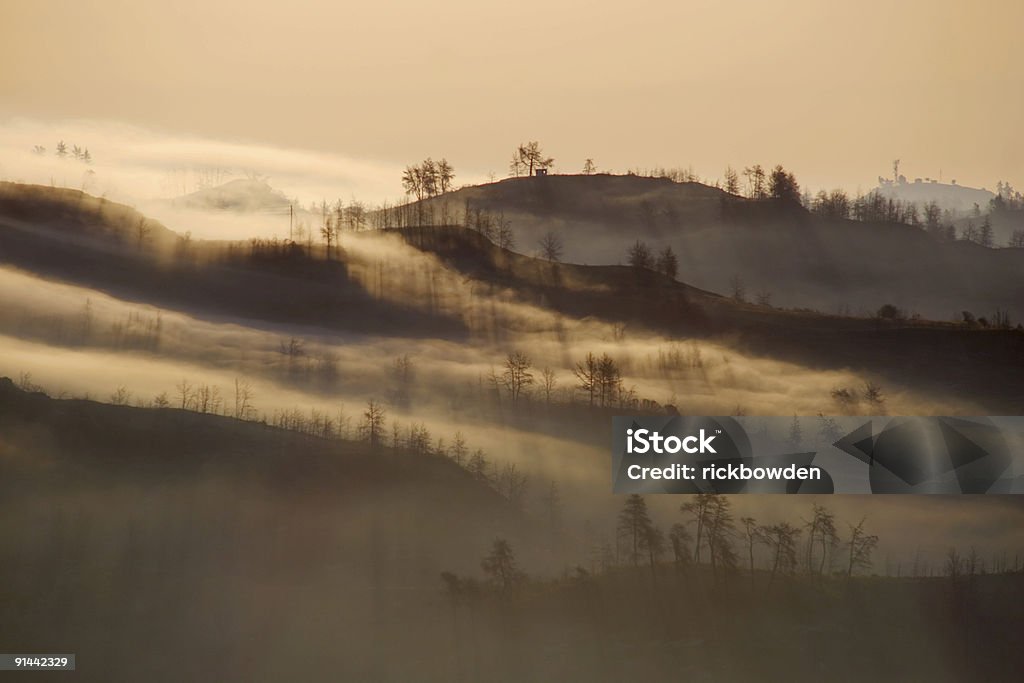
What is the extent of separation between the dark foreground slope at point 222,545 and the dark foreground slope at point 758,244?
4.00ft

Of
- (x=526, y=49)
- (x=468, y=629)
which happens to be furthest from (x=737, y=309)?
(x=468, y=629)

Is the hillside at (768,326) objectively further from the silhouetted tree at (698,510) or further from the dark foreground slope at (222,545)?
the dark foreground slope at (222,545)

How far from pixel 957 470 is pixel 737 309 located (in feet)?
3.77

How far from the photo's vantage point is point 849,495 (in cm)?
453

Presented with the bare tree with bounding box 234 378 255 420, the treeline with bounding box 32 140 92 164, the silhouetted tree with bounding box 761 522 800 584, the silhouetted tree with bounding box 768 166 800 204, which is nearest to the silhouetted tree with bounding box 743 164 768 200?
the silhouetted tree with bounding box 768 166 800 204

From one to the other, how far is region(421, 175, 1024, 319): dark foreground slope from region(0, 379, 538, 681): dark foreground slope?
1.22 meters

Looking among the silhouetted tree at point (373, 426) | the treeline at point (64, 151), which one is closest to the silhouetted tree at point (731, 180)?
the silhouetted tree at point (373, 426)

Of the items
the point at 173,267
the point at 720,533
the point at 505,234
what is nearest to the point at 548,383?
the point at 505,234

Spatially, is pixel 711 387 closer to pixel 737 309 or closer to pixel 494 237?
Result: pixel 737 309

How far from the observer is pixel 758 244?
475cm

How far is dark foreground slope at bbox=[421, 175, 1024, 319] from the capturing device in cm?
468

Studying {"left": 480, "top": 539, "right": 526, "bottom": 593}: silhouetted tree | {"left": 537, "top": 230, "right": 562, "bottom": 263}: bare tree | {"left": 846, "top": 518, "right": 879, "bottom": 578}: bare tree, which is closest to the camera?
{"left": 846, "top": 518, "right": 879, "bottom": 578}: bare tree

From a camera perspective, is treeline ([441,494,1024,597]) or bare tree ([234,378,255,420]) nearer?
treeline ([441,494,1024,597])

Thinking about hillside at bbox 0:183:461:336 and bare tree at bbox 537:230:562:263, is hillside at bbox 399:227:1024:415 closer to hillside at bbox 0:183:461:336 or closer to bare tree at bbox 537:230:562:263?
bare tree at bbox 537:230:562:263
